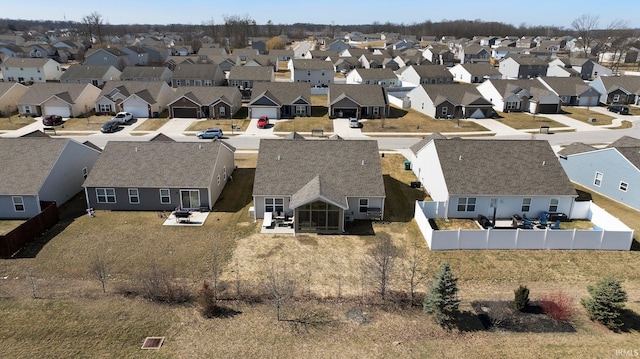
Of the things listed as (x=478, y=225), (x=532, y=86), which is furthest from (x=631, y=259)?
(x=532, y=86)

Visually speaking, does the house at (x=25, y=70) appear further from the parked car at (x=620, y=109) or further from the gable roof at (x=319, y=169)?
the parked car at (x=620, y=109)

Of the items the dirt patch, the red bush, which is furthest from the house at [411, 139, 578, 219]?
the dirt patch

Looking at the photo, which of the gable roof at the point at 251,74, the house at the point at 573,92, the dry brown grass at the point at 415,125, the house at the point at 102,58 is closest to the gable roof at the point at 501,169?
the dry brown grass at the point at 415,125

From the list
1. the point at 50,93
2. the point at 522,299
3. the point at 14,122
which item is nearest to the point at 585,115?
the point at 522,299

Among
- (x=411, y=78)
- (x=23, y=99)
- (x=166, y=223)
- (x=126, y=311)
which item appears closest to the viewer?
(x=126, y=311)

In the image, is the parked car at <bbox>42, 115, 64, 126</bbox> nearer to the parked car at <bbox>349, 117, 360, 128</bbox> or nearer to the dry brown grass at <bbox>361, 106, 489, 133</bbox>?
the parked car at <bbox>349, 117, 360, 128</bbox>

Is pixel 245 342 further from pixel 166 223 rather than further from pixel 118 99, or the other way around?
pixel 118 99
